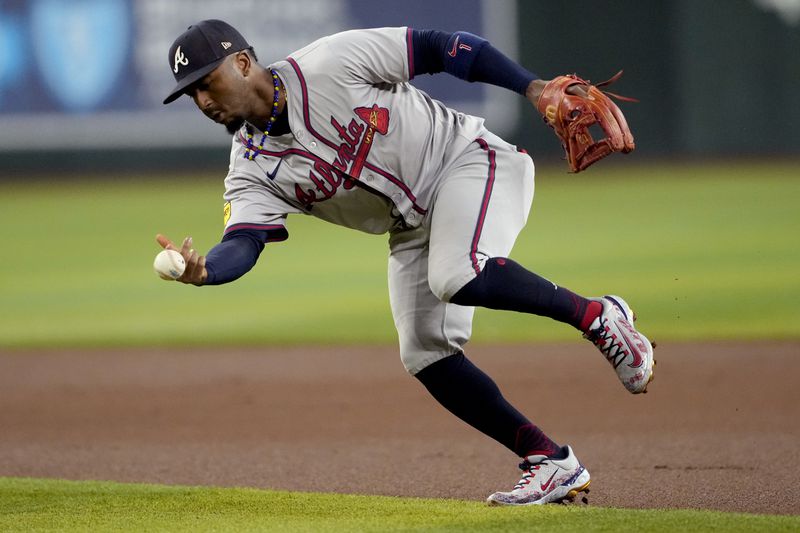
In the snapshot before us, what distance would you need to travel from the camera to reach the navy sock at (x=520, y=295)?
3.32m

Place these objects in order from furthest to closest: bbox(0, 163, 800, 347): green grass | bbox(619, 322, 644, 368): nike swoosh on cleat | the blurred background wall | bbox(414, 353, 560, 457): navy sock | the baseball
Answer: the blurred background wall, bbox(0, 163, 800, 347): green grass, bbox(414, 353, 560, 457): navy sock, bbox(619, 322, 644, 368): nike swoosh on cleat, the baseball

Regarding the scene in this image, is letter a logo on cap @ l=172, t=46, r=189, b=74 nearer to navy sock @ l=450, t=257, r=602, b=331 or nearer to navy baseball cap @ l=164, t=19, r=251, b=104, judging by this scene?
navy baseball cap @ l=164, t=19, r=251, b=104

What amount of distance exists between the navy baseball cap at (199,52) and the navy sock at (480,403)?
3.86 ft

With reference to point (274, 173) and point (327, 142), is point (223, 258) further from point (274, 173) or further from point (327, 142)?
point (327, 142)

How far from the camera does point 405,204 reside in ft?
11.8

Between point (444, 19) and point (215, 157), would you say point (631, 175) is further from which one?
point (215, 157)

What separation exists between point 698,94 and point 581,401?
1105cm

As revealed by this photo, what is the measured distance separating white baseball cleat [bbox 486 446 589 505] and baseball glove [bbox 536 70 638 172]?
1.02 meters

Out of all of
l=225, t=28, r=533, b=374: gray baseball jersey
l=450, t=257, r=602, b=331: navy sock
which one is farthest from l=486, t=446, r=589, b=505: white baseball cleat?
l=450, t=257, r=602, b=331: navy sock

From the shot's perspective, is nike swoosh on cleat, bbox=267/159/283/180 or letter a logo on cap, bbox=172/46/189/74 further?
nike swoosh on cleat, bbox=267/159/283/180

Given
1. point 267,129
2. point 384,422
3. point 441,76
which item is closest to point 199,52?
point 267,129

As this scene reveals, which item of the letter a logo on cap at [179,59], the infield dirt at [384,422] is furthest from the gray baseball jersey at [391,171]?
the infield dirt at [384,422]

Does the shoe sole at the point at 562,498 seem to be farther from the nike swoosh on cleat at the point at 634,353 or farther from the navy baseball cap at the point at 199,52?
the navy baseball cap at the point at 199,52

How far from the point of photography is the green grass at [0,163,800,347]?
7.89 metres
